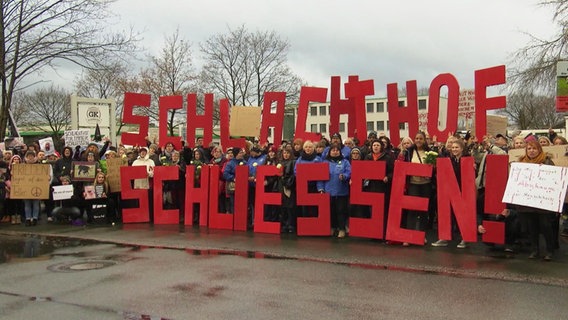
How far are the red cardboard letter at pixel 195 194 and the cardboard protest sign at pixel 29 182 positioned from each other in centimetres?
337

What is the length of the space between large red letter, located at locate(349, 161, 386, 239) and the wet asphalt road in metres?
0.24

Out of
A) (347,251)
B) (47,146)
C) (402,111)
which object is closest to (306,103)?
(402,111)

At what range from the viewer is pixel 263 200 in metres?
→ 9.83

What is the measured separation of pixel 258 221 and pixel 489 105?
480cm

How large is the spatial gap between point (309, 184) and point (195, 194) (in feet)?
8.84

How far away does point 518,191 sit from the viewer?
283 inches

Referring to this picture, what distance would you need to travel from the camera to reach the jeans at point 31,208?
1168cm

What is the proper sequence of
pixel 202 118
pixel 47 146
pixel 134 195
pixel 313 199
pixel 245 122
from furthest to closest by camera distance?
pixel 47 146, pixel 202 118, pixel 245 122, pixel 134 195, pixel 313 199

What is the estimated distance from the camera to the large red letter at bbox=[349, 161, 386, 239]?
871 centimetres

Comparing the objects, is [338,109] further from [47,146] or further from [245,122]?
[47,146]

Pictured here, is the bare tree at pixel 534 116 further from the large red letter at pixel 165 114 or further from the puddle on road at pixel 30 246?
the puddle on road at pixel 30 246

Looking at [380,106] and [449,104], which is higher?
[380,106]

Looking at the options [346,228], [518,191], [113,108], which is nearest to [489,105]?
[518,191]

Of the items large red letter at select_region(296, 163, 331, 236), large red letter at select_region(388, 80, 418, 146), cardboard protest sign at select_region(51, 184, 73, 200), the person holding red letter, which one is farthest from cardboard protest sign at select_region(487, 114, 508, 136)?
cardboard protest sign at select_region(51, 184, 73, 200)
